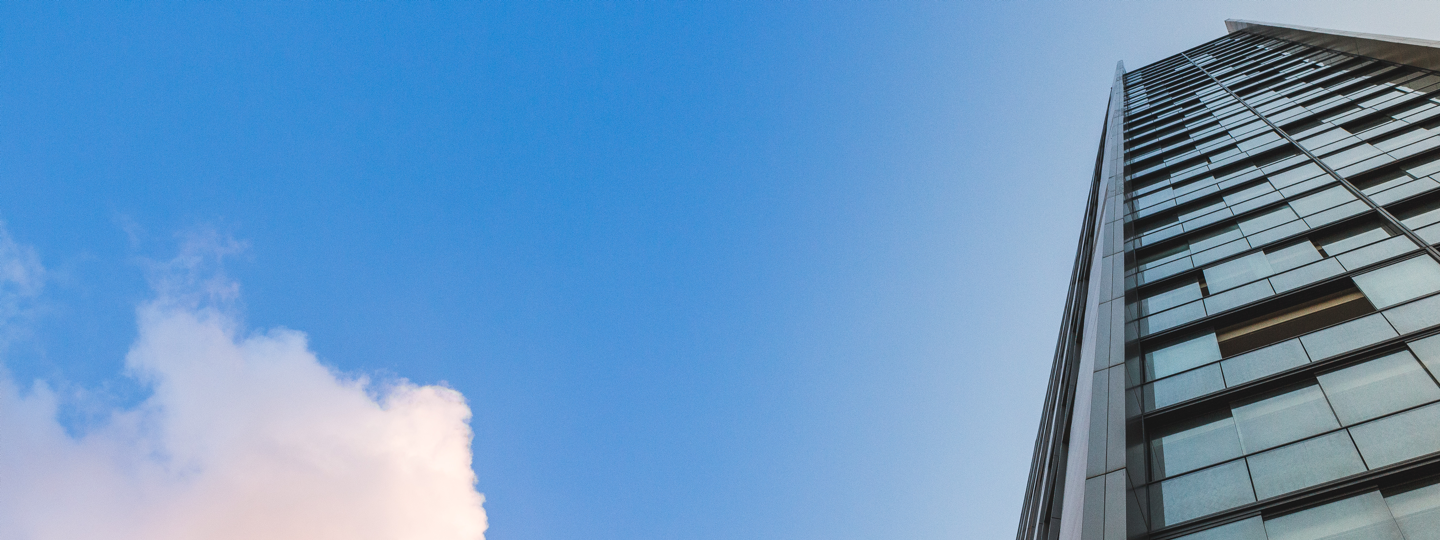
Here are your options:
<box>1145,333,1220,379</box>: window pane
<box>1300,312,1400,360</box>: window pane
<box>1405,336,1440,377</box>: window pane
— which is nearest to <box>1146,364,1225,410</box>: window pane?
<box>1145,333,1220,379</box>: window pane

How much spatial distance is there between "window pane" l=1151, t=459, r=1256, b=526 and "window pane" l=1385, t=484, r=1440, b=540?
1.35 meters

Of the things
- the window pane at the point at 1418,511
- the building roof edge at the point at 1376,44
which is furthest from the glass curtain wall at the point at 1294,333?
the building roof edge at the point at 1376,44

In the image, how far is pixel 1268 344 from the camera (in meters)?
12.5

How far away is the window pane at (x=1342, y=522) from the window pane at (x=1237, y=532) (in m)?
Result: 0.09

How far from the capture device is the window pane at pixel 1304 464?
29.3 ft

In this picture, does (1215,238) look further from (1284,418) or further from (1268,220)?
(1284,418)

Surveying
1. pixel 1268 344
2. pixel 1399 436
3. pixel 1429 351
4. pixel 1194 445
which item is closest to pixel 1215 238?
pixel 1268 344

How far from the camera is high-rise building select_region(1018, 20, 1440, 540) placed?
8.95 m

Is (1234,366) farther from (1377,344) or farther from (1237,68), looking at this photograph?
(1237,68)

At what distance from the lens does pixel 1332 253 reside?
47.8 ft

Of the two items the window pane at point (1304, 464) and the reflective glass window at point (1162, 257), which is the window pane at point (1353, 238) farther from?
the window pane at point (1304, 464)

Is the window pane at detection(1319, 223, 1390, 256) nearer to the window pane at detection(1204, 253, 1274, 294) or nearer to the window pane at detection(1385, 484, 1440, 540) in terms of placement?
the window pane at detection(1204, 253, 1274, 294)

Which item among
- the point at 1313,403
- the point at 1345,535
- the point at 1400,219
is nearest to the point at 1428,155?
the point at 1400,219

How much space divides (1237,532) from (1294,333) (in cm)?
551
